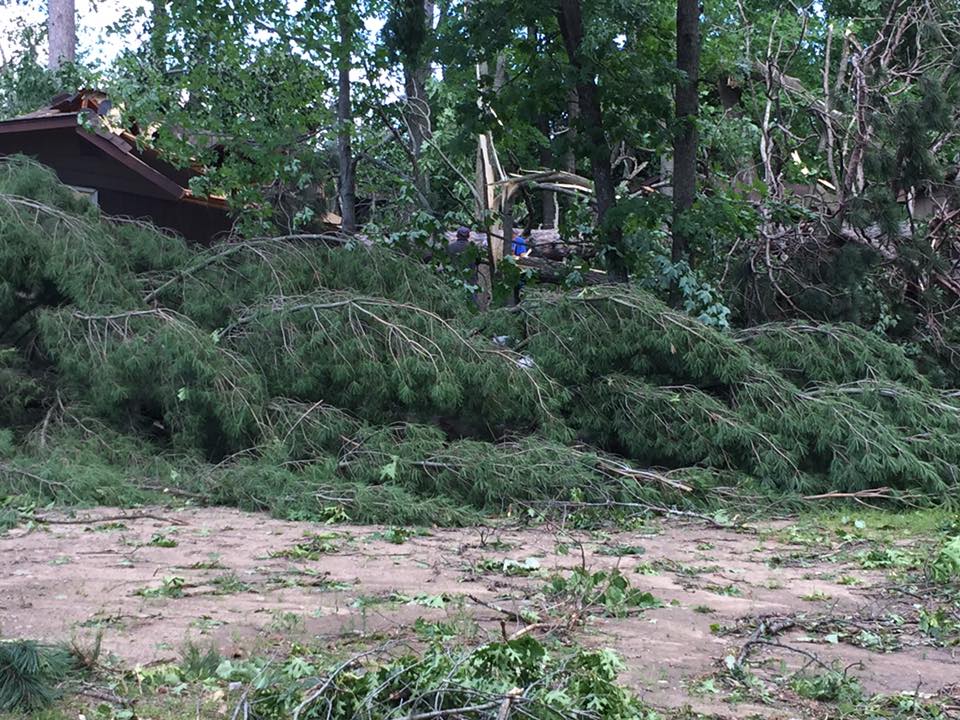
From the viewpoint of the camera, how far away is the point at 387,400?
27.2 feet

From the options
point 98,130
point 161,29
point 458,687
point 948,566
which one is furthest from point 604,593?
point 98,130

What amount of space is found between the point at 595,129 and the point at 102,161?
6.89m

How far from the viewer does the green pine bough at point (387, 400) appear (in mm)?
7531

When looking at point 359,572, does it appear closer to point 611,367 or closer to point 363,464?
point 363,464

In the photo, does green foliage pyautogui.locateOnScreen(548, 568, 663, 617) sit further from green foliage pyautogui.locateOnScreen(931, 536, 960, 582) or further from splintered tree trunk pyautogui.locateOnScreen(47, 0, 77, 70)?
splintered tree trunk pyautogui.locateOnScreen(47, 0, 77, 70)

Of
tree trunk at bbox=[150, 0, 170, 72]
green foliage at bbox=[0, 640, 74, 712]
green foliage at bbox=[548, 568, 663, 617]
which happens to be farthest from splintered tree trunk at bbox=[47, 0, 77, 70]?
green foliage at bbox=[0, 640, 74, 712]

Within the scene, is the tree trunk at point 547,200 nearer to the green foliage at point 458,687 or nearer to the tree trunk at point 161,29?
the tree trunk at point 161,29

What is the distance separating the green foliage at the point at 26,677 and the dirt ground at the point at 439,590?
1.16 feet

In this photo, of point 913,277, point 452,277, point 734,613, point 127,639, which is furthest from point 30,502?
point 913,277

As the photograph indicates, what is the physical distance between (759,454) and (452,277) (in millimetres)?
4511

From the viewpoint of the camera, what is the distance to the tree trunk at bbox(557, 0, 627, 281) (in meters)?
11.8

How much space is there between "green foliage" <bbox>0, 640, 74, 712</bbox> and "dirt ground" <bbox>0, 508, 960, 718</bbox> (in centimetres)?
35

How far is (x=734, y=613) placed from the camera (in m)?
4.70

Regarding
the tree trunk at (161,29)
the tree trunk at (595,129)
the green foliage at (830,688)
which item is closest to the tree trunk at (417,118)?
the tree trunk at (595,129)
